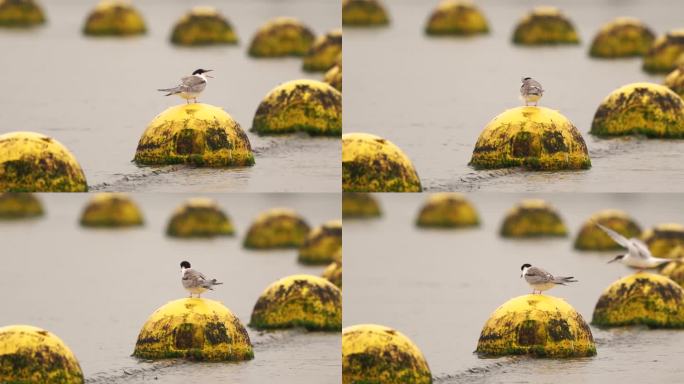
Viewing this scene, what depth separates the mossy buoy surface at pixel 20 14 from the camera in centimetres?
6669

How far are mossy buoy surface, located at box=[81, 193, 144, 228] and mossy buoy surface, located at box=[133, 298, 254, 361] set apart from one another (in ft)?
79.8

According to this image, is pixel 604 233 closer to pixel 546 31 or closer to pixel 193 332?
pixel 546 31

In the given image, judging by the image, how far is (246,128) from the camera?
43125 mm

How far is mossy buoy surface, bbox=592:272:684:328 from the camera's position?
35.3 m

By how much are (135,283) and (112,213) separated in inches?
506

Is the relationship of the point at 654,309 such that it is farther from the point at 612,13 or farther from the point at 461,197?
the point at 612,13

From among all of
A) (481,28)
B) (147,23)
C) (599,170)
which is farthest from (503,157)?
(147,23)

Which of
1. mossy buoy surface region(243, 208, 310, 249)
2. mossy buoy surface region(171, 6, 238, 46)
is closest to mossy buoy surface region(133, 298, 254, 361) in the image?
mossy buoy surface region(243, 208, 310, 249)

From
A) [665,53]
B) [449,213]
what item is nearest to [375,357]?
[665,53]

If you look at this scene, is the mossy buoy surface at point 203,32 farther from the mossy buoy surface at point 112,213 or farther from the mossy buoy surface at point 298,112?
the mossy buoy surface at point 298,112

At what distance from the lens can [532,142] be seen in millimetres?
36156

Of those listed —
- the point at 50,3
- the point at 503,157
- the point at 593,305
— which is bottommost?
the point at 593,305

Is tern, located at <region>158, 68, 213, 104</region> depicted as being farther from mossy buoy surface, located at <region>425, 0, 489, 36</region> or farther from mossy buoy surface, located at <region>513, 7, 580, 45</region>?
mossy buoy surface, located at <region>425, 0, 489, 36</region>

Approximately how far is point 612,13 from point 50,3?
58.9ft
